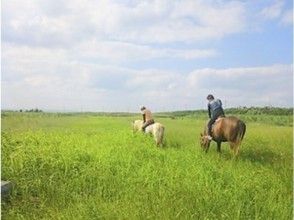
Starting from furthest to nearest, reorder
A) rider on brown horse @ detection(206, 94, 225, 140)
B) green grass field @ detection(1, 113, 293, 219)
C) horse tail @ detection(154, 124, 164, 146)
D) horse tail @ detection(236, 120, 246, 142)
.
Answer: horse tail @ detection(154, 124, 164, 146) → rider on brown horse @ detection(206, 94, 225, 140) → horse tail @ detection(236, 120, 246, 142) → green grass field @ detection(1, 113, 293, 219)

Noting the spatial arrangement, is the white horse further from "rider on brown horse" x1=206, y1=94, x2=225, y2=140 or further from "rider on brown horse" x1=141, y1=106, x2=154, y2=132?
"rider on brown horse" x1=206, y1=94, x2=225, y2=140

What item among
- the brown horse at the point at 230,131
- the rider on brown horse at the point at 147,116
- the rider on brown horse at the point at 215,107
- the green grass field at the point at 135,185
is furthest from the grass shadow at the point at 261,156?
the rider on brown horse at the point at 147,116

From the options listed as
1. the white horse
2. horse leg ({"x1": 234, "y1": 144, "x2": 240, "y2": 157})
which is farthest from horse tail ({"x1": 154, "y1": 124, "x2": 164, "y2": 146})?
horse leg ({"x1": 234, "y1": 144, "x2": 240, "y2": 157})

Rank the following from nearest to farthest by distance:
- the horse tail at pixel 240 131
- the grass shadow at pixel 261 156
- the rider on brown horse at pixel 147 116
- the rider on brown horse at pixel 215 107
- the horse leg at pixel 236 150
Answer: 1. the grass shadow at pixel 261 156
2. the horse leg at pixel 236 150
3. the horse tail at pixel 240 131
4. the rider on brown horse at pixel 215 107
5. the rider on brown horse at pixel 147 116

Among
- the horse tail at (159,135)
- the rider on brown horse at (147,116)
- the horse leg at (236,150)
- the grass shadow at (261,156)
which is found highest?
the rider on brown horse at (147,116)

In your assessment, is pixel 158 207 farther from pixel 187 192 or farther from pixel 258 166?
pixel 258 166

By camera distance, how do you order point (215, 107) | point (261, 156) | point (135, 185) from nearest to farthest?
point (135, 185), point (261, 156), point (215, 107)

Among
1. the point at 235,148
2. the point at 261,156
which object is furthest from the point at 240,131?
the point at 261,156

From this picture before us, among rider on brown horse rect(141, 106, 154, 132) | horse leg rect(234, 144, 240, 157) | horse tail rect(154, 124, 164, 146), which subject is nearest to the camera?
horse leg rect(234, 144, 240, 157)

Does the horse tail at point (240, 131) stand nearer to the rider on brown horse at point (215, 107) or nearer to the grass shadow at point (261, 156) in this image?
the grass shadow at point (261, 156)

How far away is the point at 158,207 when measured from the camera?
6.21 meters

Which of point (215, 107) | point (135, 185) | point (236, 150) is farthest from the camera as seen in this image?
point (215, 107)

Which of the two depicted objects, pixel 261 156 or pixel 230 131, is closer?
pixel 230 131

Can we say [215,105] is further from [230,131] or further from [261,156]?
[261,156]
